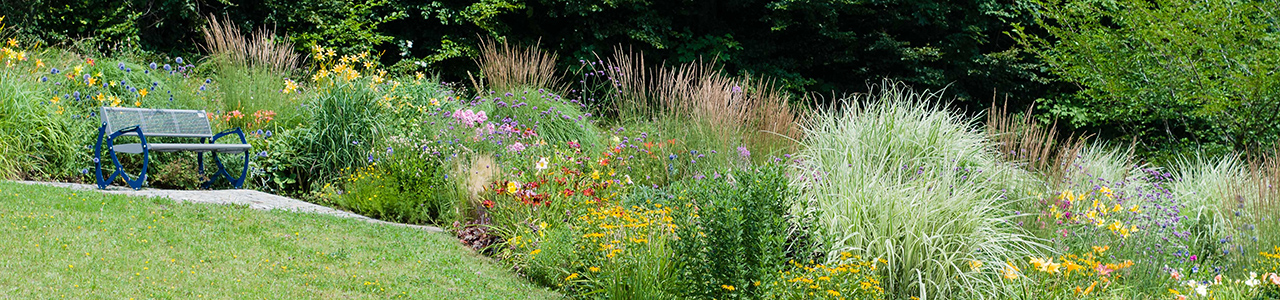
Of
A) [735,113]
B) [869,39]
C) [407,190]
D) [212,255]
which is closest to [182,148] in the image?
[407,190]

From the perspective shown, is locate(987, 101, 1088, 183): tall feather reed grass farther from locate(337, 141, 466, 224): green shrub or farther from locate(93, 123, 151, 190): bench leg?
locate(93, 123, 151, 190): bench leg

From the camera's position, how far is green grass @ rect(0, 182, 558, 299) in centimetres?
356

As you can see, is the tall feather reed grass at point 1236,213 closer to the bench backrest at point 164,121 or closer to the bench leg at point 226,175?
the bench leg at point 226,175

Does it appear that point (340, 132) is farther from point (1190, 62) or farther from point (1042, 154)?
point (1190, 62)

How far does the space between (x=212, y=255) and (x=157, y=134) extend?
278cm

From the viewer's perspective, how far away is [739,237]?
345 centimetres

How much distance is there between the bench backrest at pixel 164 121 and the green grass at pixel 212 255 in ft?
3.25

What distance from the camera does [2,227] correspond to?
4078 millimetres

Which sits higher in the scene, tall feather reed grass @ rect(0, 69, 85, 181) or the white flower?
the white flower

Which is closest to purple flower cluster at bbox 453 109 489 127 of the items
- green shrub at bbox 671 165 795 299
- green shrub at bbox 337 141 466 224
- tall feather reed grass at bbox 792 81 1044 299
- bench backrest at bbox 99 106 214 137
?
green shrub at bbox 337 141 466 224

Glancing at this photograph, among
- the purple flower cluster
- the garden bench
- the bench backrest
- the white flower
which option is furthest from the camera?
the purple flower cluster

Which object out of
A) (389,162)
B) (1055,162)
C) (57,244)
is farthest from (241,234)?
(1055,162)

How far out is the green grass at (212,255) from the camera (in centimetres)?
356

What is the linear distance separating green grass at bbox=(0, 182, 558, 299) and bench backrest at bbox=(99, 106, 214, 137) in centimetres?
99
